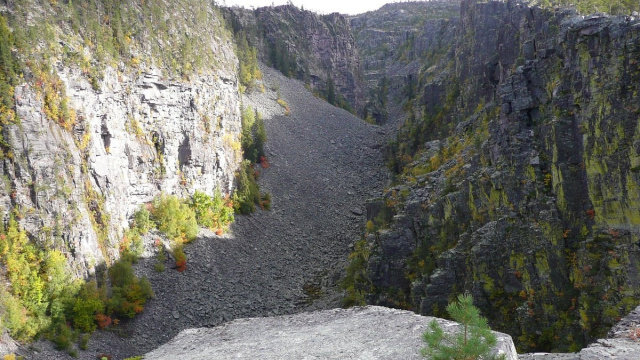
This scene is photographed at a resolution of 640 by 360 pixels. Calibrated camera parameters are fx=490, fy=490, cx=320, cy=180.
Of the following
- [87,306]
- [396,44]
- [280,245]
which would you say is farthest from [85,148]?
[396,44]

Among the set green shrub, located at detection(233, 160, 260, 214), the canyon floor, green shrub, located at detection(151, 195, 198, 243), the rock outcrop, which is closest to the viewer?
the rock outcrop

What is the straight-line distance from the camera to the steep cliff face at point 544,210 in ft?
68.6

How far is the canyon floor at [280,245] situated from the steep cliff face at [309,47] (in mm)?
19688

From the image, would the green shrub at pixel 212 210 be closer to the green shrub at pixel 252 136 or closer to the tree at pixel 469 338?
the green shrub at pixel 252 136

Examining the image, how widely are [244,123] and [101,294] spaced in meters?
34.0

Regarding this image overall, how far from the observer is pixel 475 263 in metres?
26.5

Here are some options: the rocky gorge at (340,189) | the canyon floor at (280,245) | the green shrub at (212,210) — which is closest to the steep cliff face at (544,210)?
the rocky gorge at (340,189)

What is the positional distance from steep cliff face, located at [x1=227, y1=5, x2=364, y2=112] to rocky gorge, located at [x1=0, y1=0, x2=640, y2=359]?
140 feet

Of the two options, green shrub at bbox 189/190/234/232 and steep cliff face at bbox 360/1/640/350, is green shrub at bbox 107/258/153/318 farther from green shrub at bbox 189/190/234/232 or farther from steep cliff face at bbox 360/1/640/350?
steep cliff face at bbox 360/1/640/350

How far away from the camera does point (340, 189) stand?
211ft

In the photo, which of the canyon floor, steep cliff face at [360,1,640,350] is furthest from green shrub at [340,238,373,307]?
the canyon floor

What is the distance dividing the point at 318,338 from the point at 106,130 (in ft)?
77.3

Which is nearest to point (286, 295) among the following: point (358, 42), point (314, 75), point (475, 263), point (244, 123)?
point (475, 263)

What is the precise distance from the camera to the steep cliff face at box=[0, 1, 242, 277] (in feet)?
95.9
